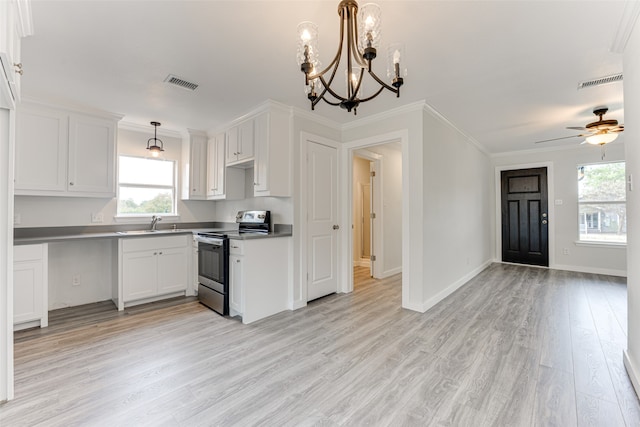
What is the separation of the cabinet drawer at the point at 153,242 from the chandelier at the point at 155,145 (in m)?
1.24

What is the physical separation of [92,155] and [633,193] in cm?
510

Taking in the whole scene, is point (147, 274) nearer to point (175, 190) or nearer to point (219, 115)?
point (175, 190)

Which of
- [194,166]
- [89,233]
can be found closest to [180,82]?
[194,166]

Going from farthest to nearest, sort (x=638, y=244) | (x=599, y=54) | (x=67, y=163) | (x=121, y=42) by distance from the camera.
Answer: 1. (x=67, y=163)
2. (x=599, y=54)
3. (x=121, y=42)
4. (x=638, y=244)

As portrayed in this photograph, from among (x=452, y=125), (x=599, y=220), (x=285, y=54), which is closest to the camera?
(x=285, y=54)

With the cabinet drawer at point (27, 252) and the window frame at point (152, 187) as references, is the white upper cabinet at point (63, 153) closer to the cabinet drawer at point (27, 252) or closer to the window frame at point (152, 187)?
the window frame at point (152, 187)

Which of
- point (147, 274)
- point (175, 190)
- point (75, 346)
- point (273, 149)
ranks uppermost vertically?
point (273, 149)

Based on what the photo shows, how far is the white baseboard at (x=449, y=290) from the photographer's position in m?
3.32

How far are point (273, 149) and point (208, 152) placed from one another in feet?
5.59

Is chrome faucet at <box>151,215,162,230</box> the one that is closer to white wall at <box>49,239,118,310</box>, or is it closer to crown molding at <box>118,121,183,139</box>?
white wall at <box>49,239,118,310</box>

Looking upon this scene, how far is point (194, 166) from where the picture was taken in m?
4.36

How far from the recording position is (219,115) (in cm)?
364

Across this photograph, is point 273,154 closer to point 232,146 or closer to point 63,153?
point 232,146

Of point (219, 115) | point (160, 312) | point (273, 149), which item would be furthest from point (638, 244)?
point (160, 312)
